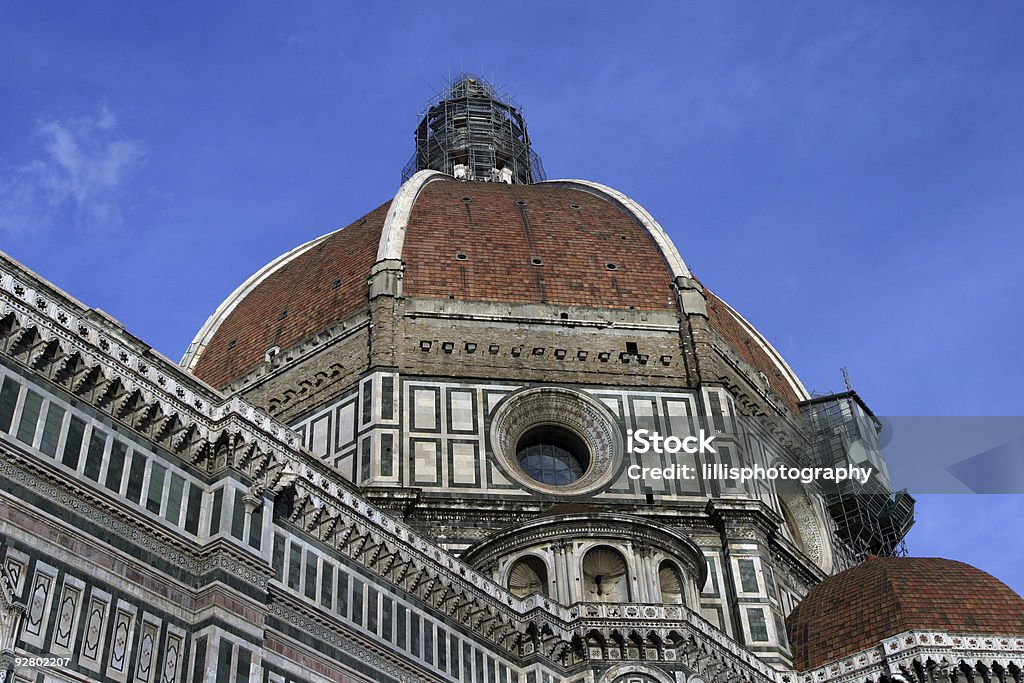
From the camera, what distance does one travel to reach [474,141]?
5544 cm

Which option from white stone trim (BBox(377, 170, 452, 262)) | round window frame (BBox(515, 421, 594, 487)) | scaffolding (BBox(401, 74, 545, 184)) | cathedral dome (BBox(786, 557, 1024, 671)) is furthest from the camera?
scaffolding (BBox(401, 74, 545, 184))

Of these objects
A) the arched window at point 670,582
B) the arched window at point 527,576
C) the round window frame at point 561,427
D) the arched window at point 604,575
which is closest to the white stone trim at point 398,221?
the round window frame at point 561,427

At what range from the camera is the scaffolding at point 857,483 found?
3934cm

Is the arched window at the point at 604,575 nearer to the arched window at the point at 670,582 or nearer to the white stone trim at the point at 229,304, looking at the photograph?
Answer: the arched window at the point at 670,582

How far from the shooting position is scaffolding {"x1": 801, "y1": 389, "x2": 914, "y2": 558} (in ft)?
129

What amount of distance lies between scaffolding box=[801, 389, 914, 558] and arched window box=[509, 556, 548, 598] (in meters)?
14.0

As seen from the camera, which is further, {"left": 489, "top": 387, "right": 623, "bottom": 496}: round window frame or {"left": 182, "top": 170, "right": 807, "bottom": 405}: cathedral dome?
{"left": 182, "top": 170, "right": 807, "bottom": 405}: cathedral dome

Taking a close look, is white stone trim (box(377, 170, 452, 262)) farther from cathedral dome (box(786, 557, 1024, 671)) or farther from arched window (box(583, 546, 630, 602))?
cathedral dome (box(786, 557, 1024, 671))

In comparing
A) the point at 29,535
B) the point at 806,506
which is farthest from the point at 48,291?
the point at 806,506

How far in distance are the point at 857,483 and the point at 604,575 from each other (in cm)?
1402

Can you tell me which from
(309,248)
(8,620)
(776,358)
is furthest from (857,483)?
(8,620)

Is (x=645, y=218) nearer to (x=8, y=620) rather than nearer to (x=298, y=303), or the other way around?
(x=298, y=303)

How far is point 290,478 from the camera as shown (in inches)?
Result: 867

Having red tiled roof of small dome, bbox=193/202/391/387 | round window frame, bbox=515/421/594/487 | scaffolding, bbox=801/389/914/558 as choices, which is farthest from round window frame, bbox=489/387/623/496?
scaffolding, bbox=801/389/914/558
